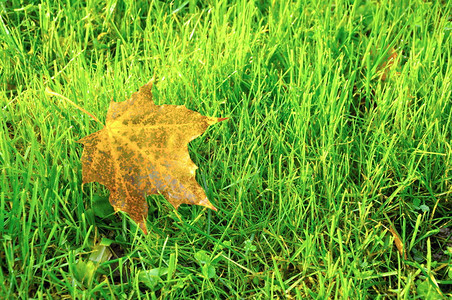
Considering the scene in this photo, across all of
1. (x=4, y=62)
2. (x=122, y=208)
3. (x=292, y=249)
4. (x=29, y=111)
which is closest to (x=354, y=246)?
(x=292, y=249)

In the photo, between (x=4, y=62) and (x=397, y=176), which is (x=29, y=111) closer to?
(x=4, y=62)

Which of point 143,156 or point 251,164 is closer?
point 143,156

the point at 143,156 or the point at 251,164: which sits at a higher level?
the point at 143,156
